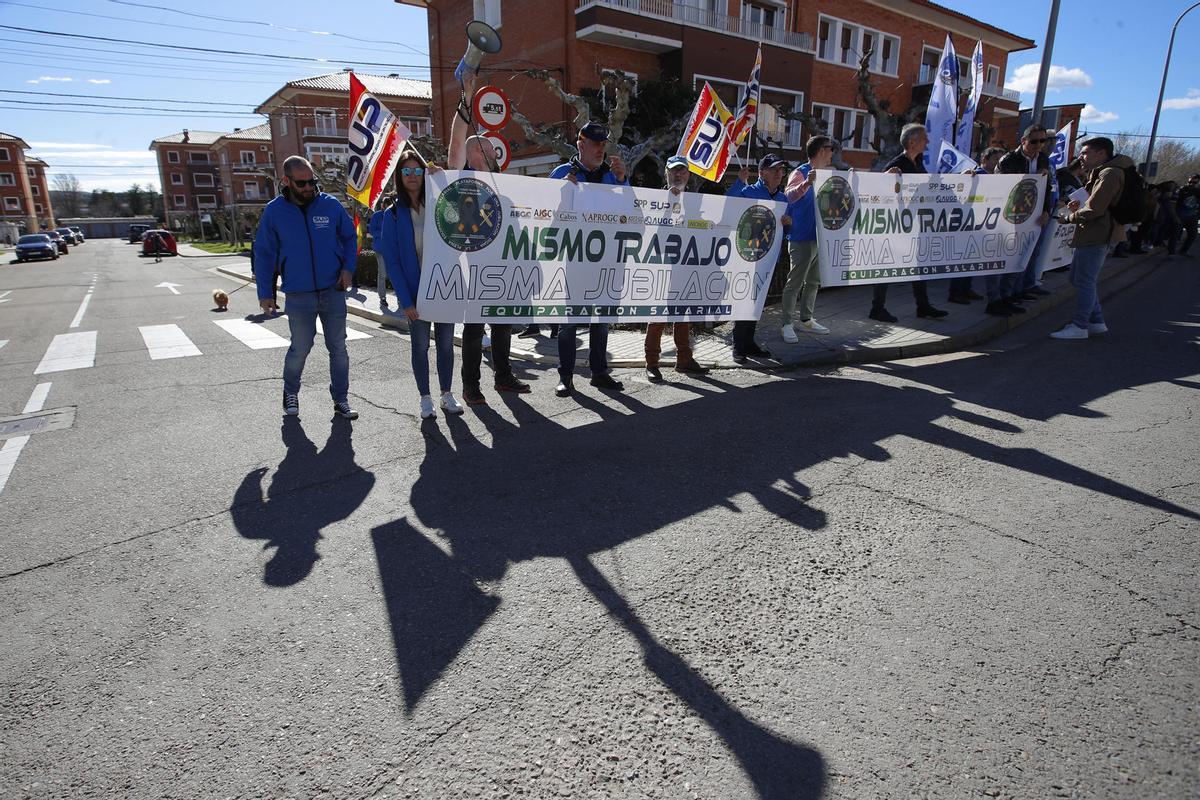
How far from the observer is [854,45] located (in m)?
29.8

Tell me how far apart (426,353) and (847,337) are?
16.9ft

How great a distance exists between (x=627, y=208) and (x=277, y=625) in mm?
4642

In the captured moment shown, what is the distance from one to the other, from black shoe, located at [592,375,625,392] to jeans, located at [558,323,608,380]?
54 millimetres

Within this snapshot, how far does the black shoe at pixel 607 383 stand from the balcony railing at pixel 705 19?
18295 mm

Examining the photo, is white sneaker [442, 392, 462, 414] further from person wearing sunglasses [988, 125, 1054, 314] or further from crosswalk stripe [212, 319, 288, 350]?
person wearing sunglasses [988, 125, 1054, 314]

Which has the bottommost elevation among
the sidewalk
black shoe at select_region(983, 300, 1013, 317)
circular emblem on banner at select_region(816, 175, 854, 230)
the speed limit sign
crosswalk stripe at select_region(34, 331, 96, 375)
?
crosswalk stripe at select_region(34, 331, 96, 375)

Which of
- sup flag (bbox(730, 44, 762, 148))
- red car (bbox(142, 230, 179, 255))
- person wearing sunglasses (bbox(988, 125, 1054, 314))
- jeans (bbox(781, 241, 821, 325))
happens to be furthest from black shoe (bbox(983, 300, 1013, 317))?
red car (bbox(142, 230, 179, 255))

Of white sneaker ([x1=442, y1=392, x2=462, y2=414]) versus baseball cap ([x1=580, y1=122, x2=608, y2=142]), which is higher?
baseball cap ([x1=580, y1=122, x2=608, y2=142])

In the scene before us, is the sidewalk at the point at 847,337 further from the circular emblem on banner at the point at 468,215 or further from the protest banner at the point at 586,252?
the circular emblem on banner at the point at 468,215

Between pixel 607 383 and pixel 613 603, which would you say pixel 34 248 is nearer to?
pixel 607 383

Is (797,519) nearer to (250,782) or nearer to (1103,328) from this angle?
(250,782)

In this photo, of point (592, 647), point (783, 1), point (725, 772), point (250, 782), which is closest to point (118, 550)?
point (250, 782)

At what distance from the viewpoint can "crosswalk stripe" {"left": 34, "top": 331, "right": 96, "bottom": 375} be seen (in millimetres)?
A: 7960

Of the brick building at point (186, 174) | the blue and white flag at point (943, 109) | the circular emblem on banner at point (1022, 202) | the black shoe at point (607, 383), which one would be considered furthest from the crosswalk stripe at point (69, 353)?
the brick building at point (186, 174)
